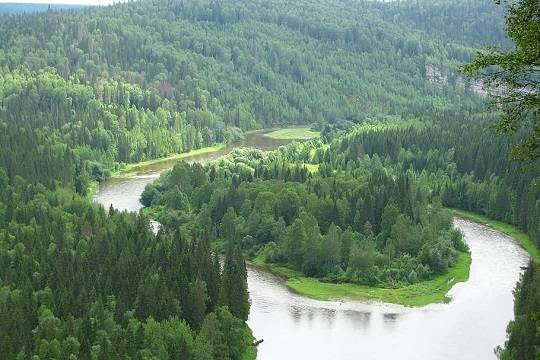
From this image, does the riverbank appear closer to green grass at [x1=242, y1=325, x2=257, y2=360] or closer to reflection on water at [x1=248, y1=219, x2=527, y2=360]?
reflection on water at [x1=248, y1=219, x2=527, y2=360]

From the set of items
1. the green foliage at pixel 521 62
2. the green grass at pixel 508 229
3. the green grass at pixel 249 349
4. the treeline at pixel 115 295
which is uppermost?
the green foliage at pixel 521 62

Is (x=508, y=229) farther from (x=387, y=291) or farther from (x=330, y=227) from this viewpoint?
(x=387, y=291)

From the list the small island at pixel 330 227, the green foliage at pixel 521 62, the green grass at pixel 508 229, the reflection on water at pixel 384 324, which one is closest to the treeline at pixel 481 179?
the green grass at pixel 508 229

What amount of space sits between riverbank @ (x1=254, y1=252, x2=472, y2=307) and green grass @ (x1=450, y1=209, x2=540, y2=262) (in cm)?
1583

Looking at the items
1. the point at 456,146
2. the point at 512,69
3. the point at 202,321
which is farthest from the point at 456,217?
the point at 512,69

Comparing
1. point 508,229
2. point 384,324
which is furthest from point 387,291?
point 508,229

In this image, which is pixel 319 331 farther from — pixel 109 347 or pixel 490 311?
pixel 109 347

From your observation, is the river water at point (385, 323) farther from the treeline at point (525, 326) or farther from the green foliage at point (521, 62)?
the green foliage at point (521, 62)

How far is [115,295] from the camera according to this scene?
95000mm

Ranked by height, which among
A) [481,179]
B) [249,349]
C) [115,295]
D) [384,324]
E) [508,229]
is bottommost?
[508,229]

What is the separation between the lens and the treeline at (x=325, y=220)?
127375 millimetres

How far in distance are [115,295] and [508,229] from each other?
81.6 metres

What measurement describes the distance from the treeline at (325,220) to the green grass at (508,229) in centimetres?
1111

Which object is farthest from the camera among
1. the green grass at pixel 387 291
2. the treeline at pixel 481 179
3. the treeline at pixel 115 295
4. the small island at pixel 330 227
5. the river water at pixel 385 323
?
the treeline at pixel 481 179
